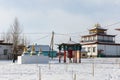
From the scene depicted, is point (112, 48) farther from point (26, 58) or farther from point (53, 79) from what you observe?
point (53, 79)

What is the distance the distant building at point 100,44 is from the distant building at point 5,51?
32306 mm

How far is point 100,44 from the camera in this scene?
77.9m

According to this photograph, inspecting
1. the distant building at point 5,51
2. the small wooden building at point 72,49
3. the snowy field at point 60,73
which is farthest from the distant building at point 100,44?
the snowy field at point 60,73

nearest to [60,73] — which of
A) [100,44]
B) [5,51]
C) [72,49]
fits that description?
[72,49]

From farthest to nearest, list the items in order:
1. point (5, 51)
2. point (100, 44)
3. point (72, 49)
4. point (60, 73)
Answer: point (100, 44), point (5, 51), point (72, 49), point (60, 73)

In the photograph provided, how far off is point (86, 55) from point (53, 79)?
65124mm

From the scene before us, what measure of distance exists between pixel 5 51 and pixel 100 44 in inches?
1384

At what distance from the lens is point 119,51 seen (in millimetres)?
81750

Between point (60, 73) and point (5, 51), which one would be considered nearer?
point (60, 73)

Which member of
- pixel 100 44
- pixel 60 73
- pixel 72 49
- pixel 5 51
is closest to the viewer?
pixel 60 73

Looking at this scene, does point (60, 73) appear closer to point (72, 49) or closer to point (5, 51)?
point (72, 49)

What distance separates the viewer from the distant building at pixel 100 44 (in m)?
77.4

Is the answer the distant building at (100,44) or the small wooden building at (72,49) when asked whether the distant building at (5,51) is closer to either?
the small wooden building at (72,49)

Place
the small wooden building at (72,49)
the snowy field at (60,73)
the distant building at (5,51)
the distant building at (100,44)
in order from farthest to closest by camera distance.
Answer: the distant building at (100,44) → the distant building at (5,51) → the small wooden building at (72,49) → the snowy field at (60,73)
